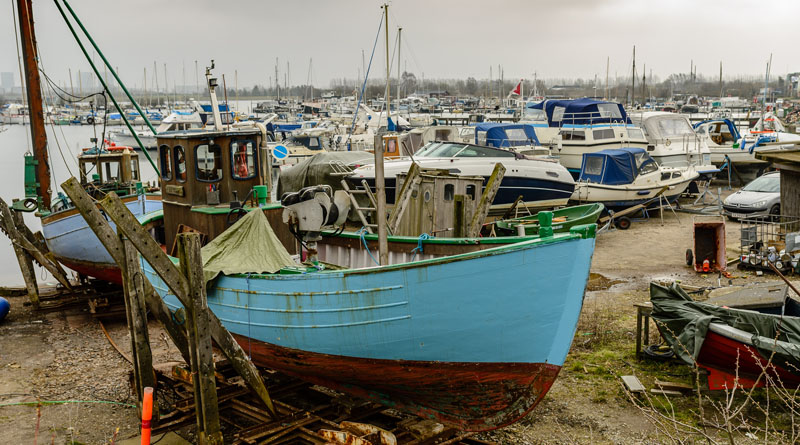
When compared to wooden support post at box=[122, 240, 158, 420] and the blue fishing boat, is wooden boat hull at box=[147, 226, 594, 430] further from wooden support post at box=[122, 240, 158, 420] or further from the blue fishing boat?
wooden support post at box=[122, 240, 158, 420]

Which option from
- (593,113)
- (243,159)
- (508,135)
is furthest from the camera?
(593,113)

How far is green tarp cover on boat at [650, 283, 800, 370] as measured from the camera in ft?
26.8

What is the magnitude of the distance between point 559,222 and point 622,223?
31.6 ft

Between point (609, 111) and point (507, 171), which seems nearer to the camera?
point (507, 171)

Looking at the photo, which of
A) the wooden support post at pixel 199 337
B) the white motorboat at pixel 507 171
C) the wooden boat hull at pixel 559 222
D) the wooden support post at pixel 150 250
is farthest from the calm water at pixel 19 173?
the white motorboat at pixel 507 171

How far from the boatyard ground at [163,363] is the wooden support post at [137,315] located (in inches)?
29.7

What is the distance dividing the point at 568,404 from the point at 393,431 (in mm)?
2486

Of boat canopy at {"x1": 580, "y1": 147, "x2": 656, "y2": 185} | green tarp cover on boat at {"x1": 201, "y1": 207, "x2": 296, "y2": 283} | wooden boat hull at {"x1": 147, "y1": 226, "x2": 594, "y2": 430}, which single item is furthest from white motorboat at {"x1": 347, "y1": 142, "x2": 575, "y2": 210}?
wooden boat hull at {"x1": 147, "y1": 226, "x2": 594, "y2": 430}

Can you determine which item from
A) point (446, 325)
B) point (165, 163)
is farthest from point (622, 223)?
point (446, 325)

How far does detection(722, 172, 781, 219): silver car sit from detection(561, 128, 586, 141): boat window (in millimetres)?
6613

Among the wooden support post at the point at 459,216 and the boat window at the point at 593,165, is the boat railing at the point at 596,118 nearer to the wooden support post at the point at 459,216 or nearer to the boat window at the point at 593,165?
the boat window at the point at 593,165

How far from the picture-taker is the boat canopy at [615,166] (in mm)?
21797

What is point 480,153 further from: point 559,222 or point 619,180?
point 559,222

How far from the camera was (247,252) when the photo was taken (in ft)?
30.0
